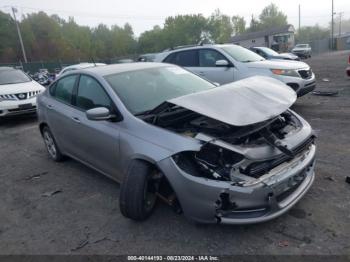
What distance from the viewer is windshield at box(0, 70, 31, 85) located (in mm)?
9742

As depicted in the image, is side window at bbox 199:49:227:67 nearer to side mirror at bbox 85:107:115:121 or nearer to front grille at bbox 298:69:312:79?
front grille at bbox 298:69:312:79

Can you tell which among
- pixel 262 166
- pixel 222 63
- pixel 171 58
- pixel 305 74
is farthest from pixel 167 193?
pixel 171 58

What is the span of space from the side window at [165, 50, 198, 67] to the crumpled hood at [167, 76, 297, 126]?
497 cm

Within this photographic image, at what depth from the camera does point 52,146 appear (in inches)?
218

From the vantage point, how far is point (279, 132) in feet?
11.1

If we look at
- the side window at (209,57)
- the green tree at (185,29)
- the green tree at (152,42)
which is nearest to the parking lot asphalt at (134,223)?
the side window at (209,57)

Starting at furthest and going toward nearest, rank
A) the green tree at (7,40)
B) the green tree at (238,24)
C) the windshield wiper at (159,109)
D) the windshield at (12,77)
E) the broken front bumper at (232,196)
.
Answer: the green tree at (238,24), the green tree at (7,40), the windshield at (12,77), the windshield wiper at (159,109), the broken front bumper at (232,196)

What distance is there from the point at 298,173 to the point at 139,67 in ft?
8.57

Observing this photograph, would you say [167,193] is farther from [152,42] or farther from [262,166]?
[152,42]

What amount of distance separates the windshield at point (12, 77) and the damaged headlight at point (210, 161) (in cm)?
868

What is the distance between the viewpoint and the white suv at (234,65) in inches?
287

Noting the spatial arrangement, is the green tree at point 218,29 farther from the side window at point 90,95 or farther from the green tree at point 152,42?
the side window at point 90,95

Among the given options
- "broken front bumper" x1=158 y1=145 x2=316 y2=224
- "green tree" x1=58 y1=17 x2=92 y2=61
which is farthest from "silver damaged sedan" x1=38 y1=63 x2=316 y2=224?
"green tree" x1=58 y1=17 x2=92 y2=61

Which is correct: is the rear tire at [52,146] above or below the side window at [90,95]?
below
